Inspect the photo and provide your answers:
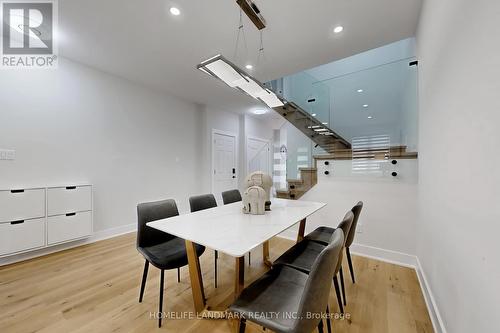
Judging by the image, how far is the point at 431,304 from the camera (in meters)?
1.64

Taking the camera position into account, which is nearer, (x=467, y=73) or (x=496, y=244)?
(x=496, y=244)

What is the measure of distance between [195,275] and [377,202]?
2.42m

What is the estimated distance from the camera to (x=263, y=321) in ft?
3.18

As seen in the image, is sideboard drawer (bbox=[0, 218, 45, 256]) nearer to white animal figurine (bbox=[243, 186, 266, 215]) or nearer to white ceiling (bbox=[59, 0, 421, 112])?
white ceiling (bbox=[59, 0, 421, 112])

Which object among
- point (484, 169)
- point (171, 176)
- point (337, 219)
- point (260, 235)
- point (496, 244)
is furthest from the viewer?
point (171, 176)

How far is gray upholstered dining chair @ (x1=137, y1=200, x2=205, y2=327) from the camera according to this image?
1596 mm

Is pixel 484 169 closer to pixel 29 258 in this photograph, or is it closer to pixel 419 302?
pixel 419 302

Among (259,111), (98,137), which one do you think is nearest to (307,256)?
(98,137)

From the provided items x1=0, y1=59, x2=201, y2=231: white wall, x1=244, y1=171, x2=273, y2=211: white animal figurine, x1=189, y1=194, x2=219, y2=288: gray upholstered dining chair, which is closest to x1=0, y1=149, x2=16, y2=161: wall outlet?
x1=0, y1=59, x2=201, y2=231: white wall

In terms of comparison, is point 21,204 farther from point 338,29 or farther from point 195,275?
point 338,29

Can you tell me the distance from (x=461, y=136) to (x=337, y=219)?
213 cm

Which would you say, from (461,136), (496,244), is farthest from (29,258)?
(461,136)

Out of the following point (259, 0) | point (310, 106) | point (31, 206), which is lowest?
point (31, 206)

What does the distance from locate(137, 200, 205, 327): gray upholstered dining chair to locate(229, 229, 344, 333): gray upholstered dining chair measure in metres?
0.73
